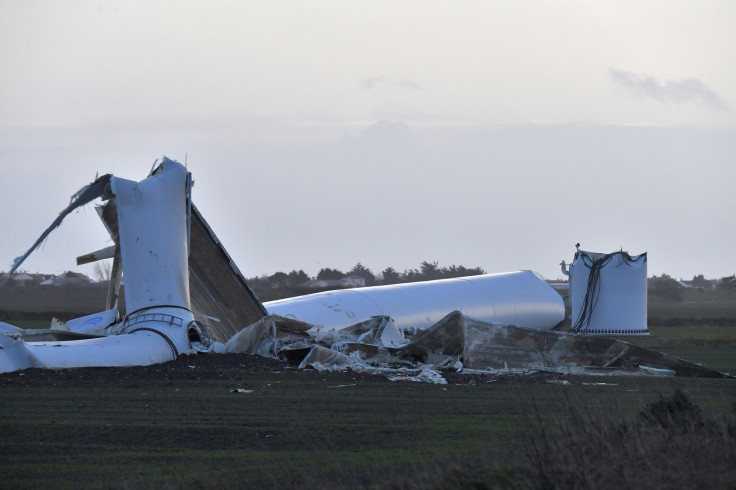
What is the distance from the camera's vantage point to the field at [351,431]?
7.91 m

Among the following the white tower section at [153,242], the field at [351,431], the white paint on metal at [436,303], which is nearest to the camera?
the field at [351,431]

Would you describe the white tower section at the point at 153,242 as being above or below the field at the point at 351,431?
above

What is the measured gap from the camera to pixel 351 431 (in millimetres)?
11633

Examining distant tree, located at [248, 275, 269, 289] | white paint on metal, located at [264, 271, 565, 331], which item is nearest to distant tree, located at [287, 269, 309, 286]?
distant tree, located at [248, 275, 269, 289]

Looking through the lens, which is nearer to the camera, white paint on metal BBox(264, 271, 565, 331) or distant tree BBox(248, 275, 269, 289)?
white paint on metal BBox(264, 271, 565, 331)

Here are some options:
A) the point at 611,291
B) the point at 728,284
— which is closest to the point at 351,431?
the point at 611,291

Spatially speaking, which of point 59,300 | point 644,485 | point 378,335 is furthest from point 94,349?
point 59,300

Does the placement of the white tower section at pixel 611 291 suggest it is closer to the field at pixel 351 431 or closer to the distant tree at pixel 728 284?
the field at pixel 351 431

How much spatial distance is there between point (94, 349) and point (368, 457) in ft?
35.8

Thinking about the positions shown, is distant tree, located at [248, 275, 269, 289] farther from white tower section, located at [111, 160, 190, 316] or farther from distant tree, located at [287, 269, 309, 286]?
white tower section, located at [111, 160, 190, 316]

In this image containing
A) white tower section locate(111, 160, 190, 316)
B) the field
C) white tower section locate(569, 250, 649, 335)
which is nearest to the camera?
the field

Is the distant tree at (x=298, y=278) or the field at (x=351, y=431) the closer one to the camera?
the field at (x=351, y=431)

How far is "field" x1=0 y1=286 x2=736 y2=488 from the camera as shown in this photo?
7.91 metres

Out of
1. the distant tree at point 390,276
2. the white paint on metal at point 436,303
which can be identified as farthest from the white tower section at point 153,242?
the distant tree at point 390,276
